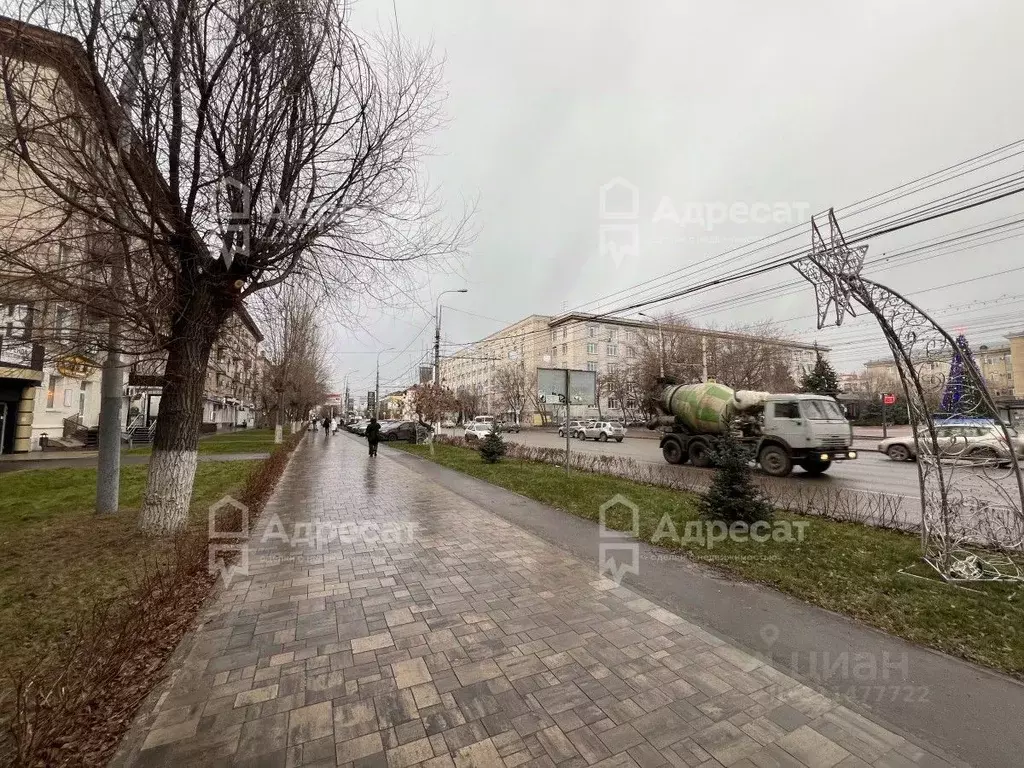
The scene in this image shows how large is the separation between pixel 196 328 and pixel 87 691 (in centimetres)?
449

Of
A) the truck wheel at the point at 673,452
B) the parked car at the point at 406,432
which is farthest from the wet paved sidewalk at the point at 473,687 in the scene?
the parked car at the point at 406,432

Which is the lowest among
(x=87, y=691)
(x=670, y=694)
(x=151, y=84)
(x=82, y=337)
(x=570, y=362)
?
(x=670, y=694)

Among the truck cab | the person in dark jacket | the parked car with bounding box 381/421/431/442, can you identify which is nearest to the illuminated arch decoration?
the truck cab

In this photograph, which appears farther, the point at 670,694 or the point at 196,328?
the point at 196,328

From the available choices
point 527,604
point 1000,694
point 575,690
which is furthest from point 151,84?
point 1000,694

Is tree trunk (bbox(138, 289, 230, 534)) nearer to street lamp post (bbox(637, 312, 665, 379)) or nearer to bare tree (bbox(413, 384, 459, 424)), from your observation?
bare tree (bbox(413, 384, 459, 424))

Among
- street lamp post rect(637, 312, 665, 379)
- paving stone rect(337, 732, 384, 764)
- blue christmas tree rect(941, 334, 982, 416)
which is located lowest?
paving stone rect(337, 732, 384, 764)

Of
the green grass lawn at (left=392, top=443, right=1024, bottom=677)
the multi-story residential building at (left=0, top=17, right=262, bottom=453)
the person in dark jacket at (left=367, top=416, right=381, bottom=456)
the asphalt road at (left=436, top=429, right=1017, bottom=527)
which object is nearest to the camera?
the green grass lawn at (left=392, top=443, right=1024, bottom=677)

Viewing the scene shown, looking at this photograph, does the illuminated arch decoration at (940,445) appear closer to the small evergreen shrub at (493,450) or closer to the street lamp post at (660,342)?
the small evergreen shrub at (493,450)

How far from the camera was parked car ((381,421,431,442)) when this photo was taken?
30.0 meters

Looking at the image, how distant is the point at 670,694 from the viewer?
9.08ft

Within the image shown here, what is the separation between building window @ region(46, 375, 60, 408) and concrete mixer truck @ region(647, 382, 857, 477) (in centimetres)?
2676

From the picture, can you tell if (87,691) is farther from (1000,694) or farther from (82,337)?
(1000,694)

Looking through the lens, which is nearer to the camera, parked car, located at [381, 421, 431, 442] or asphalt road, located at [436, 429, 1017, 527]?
asphalt road, located at [436, 429, 1017, 527]
